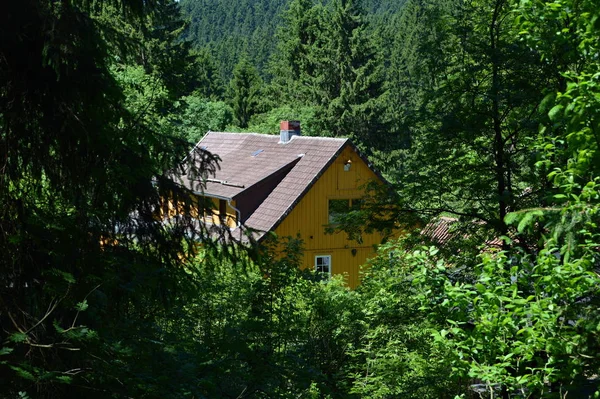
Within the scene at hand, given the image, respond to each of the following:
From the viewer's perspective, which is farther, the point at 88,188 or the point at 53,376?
the point at 88,188

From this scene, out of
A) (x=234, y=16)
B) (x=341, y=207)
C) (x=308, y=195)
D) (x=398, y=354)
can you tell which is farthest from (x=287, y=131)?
(x=234, y=16)

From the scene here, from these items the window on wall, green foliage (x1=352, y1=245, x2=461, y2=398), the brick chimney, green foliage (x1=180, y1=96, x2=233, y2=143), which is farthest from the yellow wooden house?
green foliage (x1=180, y1=96, x2=233, y2=143)

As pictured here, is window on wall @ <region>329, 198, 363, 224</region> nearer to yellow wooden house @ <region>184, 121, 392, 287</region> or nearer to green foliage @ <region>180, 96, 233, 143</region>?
yellow wooden house @ <region>184, 121, 392, 287</region>

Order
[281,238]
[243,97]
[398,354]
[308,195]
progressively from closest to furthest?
[281,238], [398,354], [308,195], [243,97]

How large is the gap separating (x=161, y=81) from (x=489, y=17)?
5.38 meters

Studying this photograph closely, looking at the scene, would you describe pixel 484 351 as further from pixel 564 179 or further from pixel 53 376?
pixel 53 376

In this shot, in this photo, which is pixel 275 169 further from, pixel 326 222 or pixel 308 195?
pixel 326 222

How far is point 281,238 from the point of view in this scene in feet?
36.4

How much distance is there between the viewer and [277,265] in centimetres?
1000

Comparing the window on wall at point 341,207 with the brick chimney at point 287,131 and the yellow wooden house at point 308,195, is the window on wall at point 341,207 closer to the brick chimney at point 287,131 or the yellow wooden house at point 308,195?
the yellow wooden house at point 308,195

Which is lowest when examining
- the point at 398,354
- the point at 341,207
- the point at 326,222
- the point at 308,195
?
the point at 398,354

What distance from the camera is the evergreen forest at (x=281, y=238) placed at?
5.52 meters

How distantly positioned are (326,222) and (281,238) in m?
17.3

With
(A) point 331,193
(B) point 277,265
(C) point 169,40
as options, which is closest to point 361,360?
(B) point 277,265
